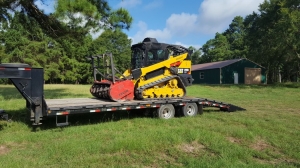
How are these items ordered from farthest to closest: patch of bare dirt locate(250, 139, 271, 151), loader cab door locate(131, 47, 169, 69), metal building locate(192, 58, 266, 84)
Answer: metal building locate(192, 58, 266, 84)
loader cab door locate(131, 47, 169, 69)
patch of bare dirt locate(250, 139, 271, 151)

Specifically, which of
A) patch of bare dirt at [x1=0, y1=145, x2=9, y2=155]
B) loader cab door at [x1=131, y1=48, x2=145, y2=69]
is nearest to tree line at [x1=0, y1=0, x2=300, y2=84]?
loader cab door at [x1=131, y1=48, x2=145, y2=69]

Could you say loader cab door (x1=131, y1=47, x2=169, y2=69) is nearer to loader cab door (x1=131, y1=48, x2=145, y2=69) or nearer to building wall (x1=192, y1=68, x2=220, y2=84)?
loader cab door (x1=131, y1=48, x2=145, y2=69)

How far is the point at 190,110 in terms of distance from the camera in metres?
10.1

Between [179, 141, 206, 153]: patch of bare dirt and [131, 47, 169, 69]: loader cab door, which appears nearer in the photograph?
[179, 141, 206, 153]: patch of bare dirt

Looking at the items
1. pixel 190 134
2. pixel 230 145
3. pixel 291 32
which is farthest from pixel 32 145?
pixel 291 32

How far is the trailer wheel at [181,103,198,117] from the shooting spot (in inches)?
389

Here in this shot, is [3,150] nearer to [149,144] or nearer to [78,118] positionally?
[149,144]

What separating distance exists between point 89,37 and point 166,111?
79.0 ft

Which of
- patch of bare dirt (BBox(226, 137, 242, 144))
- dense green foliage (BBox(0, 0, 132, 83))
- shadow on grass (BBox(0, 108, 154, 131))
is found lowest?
patch of bare dirt (BBox(226, 137, 242, 144))

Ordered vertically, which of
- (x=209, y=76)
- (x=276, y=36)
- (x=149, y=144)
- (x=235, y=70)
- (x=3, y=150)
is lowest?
(x=3, y=150)

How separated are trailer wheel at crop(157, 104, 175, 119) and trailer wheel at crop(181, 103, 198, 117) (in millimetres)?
442

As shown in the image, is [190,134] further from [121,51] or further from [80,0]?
[121,51]

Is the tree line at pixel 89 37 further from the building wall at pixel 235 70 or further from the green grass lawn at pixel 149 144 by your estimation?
the green grass lawn at pixel 149 144

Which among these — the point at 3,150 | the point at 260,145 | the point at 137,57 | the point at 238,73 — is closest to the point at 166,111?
the point at 137,57
